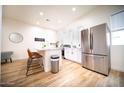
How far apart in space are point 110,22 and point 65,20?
48.4 inches

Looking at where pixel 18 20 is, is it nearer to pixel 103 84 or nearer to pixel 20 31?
pixel 20 31

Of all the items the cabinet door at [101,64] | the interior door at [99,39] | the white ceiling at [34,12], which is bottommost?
the cabinet door at [101,64]

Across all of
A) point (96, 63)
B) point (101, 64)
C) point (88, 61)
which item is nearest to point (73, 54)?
point (88, 61)

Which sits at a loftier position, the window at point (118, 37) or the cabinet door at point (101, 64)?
the window at point (118, 37)

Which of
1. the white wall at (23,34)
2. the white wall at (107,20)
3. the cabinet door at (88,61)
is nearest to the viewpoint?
the white wall at (23,34)

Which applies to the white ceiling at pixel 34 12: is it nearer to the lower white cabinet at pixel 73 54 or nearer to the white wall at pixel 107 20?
the white wall at pixel 107 20

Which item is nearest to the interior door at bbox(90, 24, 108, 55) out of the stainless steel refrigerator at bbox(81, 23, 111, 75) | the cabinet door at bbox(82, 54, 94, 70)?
the stainless steel refrigerator at bbox(81, 23, 111, 75)

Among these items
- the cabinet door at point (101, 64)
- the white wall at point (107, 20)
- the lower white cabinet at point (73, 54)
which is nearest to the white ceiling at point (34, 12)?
the white wall at point (107, 20)

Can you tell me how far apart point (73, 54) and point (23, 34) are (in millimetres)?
2386

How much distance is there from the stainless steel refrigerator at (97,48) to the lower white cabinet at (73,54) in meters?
0.58

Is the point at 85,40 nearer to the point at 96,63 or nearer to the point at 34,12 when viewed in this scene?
the point at 96,63

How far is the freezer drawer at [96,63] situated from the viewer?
6.09 feet

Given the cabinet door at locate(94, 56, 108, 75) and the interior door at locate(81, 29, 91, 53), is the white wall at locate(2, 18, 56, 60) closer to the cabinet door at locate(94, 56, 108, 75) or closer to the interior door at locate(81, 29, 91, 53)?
the interior door at locate(81, 29, 91, 53)
